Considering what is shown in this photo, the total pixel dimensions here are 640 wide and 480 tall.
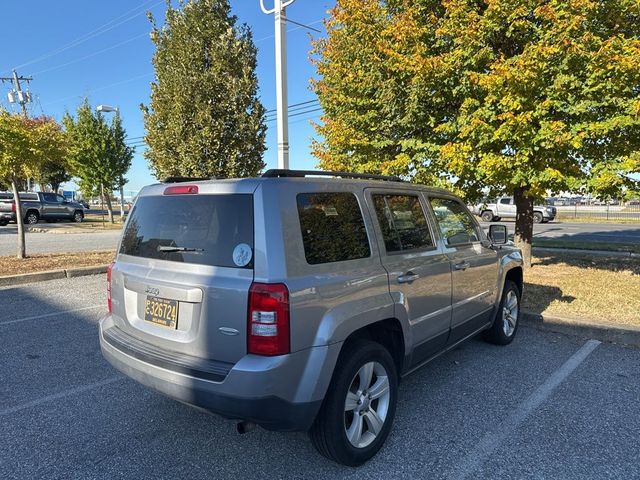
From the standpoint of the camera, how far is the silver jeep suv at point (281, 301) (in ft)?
7.56

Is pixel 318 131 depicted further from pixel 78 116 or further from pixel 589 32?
pixel 78 116

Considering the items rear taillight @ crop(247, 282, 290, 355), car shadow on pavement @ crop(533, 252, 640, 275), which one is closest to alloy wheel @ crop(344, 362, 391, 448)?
rear taillight @ crop(247, 282, 290, 355)

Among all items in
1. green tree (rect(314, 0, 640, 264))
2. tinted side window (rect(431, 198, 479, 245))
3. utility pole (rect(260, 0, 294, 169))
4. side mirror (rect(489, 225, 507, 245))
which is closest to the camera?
tinted side window (rect(431, 198, 479, 245))

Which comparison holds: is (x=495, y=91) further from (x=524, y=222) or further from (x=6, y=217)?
(x=6, y=217)

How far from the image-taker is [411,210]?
3473 millimetres

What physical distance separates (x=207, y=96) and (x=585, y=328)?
7.71 m

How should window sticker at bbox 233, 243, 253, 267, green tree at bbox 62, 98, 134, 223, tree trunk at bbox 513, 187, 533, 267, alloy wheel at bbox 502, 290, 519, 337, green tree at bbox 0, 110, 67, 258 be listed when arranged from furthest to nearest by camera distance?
green tree at bbox 62, 98, 134, 223
green tree at bbox 0, 110, 67, 258
tree trunk at bbox 513, 187, 533, 267
alloy wheel at bbox 502, 290, 519, 337
window sticker at bbox 233, 243, 253, 267

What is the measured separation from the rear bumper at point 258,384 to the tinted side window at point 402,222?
0.99m

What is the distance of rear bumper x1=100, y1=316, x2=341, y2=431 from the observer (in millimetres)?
2260

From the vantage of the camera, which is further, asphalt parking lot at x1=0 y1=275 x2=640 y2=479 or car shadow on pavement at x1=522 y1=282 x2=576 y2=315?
car shadow on pavement at x1=522 y1=282 x2=576 y2=315

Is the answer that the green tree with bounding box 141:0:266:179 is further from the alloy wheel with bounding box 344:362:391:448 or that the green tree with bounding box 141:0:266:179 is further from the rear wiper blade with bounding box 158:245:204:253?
the alloy wheel with bounding box 344:362:391:448

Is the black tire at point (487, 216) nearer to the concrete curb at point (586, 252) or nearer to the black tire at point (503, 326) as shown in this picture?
the concrete curb at point (586, 252)

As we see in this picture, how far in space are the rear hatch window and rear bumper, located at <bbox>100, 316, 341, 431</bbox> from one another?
56 cm

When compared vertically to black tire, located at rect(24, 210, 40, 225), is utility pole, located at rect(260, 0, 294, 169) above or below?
above
